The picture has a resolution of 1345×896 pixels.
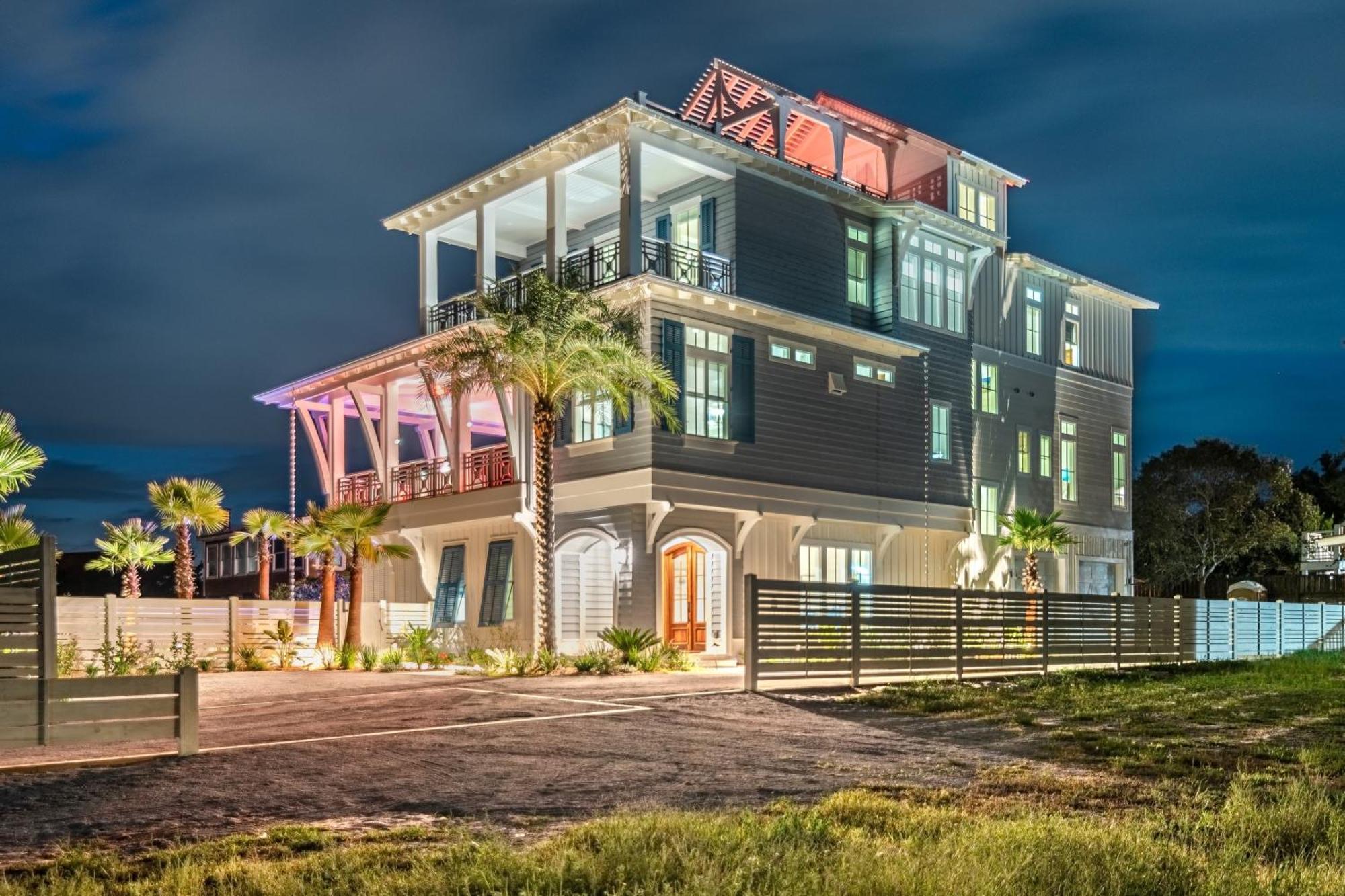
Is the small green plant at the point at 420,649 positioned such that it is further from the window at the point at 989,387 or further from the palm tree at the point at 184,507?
the window at the point at 989,387

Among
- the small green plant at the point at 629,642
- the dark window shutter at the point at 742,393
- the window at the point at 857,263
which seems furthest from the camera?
the window at the point at 857,263

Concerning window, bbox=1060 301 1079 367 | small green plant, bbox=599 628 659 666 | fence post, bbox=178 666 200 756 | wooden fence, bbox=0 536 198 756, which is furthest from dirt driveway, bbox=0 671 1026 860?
window, bbox=1060 301 1079 367

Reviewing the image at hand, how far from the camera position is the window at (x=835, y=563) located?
1049 inches

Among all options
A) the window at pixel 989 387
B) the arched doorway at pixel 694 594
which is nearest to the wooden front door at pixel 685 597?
the arched doorway at pixel 694 594

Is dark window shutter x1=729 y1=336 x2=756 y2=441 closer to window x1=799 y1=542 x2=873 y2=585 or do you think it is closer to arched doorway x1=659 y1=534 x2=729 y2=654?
arched doorway x1=659 y1=534 x2=729 y2=654

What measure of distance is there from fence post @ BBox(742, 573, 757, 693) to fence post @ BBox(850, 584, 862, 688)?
1.88m

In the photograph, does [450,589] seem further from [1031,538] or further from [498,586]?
[1031,538]

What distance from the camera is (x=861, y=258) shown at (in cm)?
2811

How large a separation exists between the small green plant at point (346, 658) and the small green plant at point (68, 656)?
186 inches

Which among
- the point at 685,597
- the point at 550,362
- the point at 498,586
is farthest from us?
the point at 498,586

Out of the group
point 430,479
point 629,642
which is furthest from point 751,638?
point 430,479

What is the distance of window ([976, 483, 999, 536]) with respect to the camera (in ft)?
100.0

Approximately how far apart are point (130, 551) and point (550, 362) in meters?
18.9

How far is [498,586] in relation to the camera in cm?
2723
